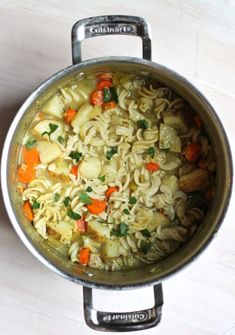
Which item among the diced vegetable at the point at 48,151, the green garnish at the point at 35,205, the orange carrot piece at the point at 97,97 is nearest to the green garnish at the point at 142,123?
the orange carrot piece at the point at 97,97

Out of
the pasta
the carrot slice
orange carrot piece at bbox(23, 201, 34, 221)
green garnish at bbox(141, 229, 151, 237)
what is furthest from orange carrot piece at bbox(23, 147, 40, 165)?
green garnish at bbox(141, 229, 151, 237)

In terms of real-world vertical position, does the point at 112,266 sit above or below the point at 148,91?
below

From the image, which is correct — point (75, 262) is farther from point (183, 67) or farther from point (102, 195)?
point (183, 67)

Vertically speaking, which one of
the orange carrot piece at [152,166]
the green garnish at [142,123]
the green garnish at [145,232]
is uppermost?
the green garnish at [142,123]

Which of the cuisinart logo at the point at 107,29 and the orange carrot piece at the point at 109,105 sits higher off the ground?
the cuisinart logo at the point at 107,29

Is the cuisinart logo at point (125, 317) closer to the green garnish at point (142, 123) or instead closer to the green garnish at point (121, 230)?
the green garnish at point (121, 230)

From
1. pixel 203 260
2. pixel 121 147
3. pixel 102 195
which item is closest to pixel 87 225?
pixel 102 195
